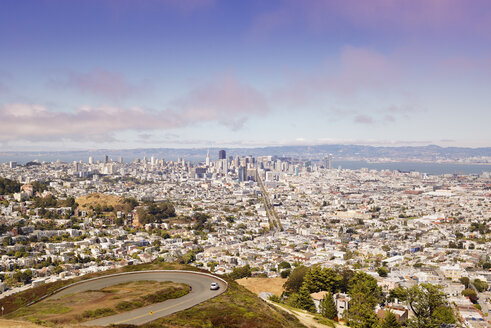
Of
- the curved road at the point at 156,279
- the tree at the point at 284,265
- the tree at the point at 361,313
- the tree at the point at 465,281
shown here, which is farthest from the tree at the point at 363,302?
the tree at the point at 284,265

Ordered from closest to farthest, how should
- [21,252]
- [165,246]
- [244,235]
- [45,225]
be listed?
[21,252], [165,246], [45,225], [244,235]

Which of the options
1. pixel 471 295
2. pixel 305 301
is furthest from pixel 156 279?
pixel 471 295

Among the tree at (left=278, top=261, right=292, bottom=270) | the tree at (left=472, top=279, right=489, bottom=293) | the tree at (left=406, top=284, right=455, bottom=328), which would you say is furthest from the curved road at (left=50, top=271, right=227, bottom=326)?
the tree at (left=472, top=279, right=489, bottom=293)

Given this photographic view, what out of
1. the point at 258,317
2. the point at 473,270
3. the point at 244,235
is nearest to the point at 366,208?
the point at 244,235

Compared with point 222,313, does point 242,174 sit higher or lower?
lower

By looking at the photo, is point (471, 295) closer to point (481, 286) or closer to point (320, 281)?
point (481, 286)

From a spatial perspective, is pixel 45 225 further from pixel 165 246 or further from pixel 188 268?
pixel 188 268
